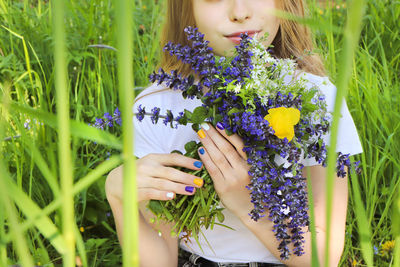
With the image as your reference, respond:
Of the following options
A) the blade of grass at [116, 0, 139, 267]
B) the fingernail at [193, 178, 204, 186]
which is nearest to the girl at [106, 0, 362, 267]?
the fingernail at [193, 178, 204, 186]

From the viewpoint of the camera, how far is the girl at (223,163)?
1.20 metres

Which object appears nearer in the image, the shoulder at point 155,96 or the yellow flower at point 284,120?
the yellow flower at point 284,120

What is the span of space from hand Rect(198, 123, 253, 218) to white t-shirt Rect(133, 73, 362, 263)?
0.28m

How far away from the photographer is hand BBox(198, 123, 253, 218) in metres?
1.18

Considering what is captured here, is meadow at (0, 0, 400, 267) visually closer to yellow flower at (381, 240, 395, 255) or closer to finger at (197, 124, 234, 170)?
yellow flower at (381, 240, 395, 255)

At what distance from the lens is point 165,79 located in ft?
3.67

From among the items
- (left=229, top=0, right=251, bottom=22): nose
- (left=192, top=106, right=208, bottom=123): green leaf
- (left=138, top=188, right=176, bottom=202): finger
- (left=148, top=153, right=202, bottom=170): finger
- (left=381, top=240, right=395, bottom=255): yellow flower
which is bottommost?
(left=381, top=240, right=395, bottom=255): yellow flower

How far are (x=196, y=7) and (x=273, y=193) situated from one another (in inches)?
27.7

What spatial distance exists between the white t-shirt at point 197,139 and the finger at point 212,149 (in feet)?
0.98

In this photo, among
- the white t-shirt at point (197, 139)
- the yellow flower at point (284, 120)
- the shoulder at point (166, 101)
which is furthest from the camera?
the shoulder at point (166, 101)

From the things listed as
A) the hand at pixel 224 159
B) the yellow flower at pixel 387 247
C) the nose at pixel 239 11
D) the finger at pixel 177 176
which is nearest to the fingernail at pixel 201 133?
the hand at pixel 224 159

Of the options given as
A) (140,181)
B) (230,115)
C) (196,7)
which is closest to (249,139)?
(230,115)

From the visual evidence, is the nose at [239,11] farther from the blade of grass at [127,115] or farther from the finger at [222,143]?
the blade of grass at [127,115]

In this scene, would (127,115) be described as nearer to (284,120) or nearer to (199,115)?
(284,120)
